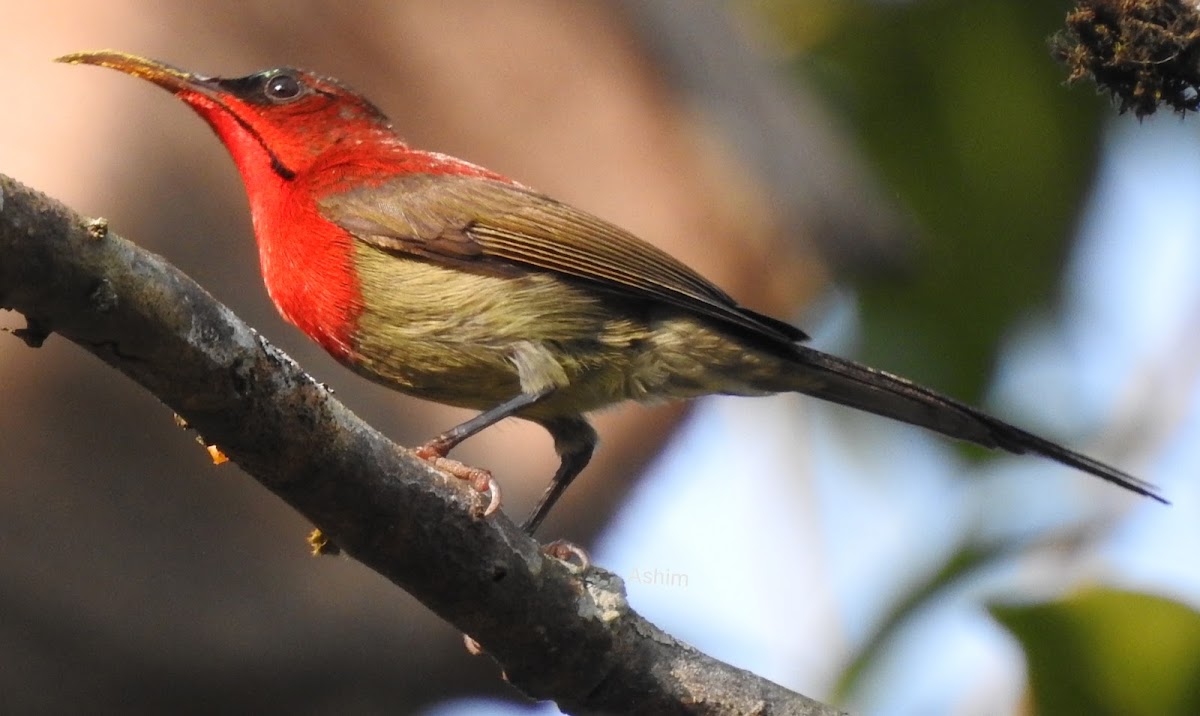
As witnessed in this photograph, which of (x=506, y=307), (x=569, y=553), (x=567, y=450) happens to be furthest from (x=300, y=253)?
(x=569, y=553)

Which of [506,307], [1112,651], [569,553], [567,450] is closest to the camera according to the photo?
[1112,651]

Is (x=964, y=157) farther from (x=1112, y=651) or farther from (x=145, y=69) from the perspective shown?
(x=145, y=69)

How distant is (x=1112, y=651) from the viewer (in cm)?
396

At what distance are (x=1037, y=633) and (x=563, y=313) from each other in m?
1.76

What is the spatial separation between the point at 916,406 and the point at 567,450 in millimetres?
1237

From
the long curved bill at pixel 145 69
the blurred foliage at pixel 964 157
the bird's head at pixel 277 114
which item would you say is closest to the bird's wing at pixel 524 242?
the bird's head at pixel 277 114

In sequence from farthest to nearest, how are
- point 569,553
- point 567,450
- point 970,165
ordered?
point 970,165
point 567,450
point 569,553

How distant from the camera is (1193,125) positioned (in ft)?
22.7

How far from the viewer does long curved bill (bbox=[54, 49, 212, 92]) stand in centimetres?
462

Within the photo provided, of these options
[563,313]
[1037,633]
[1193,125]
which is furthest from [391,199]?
[1193,125]

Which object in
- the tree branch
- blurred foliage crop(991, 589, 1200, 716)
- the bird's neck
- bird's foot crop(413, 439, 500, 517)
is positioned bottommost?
the tree branch

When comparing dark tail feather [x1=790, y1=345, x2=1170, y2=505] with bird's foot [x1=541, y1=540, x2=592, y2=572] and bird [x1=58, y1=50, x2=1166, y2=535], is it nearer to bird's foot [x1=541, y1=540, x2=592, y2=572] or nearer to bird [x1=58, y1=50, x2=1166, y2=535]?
bird [x1=58, y1=50, x2=1166, y2=535]

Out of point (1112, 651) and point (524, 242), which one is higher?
point (524, 242)

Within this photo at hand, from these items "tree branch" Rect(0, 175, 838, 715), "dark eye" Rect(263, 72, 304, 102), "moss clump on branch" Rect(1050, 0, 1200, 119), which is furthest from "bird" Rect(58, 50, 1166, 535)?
"moss clump on branch" Rect(1050, 0, 1200, 119)
